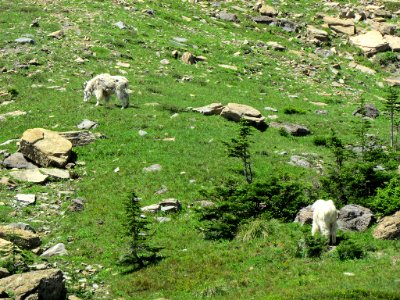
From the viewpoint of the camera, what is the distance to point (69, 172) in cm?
2420

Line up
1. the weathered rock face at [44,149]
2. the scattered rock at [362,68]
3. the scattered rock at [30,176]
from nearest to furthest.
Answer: the scattered rock at [30,176], the weathered rock face at [44,149], the scattered rock at [362,68]

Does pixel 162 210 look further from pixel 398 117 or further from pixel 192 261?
pixel 398 117

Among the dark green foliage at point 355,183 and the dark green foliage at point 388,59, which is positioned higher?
the dark green foliage at point 355,183

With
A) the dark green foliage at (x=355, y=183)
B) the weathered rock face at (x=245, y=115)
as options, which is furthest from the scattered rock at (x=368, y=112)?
the dark green foliage at (x=355, y=183)

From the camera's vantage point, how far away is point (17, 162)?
80.8 ft

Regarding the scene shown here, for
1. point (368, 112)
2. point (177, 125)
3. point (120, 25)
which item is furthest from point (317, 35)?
point (177, 125)

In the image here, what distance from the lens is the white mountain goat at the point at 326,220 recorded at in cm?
1550

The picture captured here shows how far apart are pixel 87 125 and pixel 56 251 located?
13.4 meters

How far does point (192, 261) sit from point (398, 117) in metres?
27.4

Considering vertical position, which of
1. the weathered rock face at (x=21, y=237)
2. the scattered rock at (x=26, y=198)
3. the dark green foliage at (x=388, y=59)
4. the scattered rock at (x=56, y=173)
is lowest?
the dark green foliage at (x=388, y=59)

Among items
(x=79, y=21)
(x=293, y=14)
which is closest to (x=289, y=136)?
(x=79, y=21)

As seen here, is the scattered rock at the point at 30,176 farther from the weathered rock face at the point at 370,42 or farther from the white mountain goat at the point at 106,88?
the weathered rock face at the point at 370,42

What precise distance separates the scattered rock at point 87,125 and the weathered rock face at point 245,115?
857 centimetres

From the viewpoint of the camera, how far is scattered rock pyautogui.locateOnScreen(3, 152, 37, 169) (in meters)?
24.4
